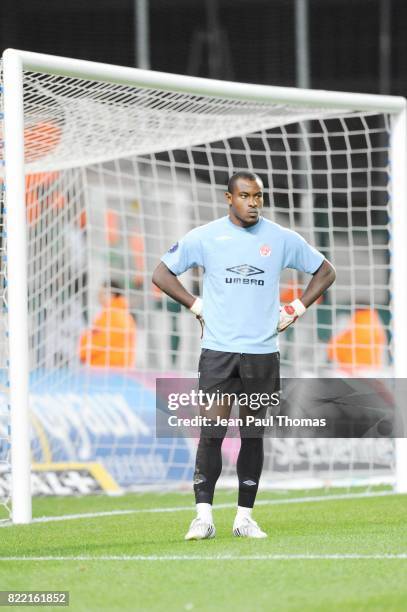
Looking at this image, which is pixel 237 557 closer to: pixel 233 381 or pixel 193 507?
pixel 233 381

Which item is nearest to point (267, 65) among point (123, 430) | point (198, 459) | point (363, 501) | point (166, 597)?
point (123, 430)

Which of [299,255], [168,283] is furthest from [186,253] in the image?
[299,255]

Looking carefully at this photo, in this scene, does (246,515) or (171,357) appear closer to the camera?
(246,515)

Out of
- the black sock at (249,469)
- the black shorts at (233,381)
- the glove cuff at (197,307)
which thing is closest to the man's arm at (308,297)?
the black shorts at (233,381)

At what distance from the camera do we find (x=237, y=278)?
620cm

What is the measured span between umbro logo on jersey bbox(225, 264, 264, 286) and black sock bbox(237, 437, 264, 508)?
746 millimetres

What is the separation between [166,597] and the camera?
461 centimetres

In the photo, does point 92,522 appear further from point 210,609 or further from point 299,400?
point 210,609

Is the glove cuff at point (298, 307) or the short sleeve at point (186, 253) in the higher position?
the short sleeve at point (186, 253)

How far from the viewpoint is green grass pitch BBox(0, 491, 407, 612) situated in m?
4.53

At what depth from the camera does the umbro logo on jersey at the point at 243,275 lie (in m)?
6.20

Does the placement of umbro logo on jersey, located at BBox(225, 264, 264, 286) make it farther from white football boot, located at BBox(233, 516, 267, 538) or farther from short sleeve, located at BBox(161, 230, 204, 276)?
white football boot, located at BBox(233, 516, 267, 538)

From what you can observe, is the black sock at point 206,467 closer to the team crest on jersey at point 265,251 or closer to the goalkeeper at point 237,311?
the goalkeeper at point 237,311

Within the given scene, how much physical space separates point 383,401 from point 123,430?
2.37 metres
